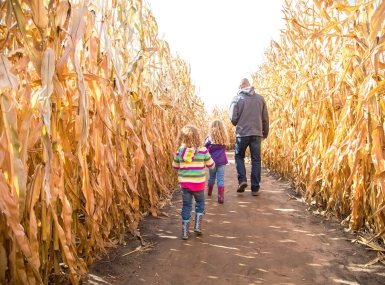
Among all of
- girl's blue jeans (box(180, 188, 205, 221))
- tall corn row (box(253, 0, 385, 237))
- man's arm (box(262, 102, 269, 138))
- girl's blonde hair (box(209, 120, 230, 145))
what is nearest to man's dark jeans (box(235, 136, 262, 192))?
man's arm (box(262, 102, 269, 138))

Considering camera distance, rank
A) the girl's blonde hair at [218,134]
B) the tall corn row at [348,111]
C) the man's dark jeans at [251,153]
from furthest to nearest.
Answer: the man's dark jeans at [251,153] → the girl's blonde hair at [218,134] → the tall corn row at [348,111]

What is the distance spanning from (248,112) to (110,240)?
2730 mm

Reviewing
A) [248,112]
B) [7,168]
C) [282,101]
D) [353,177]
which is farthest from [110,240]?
[282,101]

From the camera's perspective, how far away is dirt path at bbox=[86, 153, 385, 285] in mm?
2032

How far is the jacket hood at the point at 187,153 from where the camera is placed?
293cm

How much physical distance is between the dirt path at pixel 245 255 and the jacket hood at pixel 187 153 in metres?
0.64

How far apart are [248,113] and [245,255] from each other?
2.50 m

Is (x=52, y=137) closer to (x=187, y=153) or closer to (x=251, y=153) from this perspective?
(x=187, y=153)

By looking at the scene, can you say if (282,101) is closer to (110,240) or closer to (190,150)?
(190,150)

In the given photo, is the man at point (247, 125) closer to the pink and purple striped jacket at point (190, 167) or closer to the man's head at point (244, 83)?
the man's head at point (244, 83)

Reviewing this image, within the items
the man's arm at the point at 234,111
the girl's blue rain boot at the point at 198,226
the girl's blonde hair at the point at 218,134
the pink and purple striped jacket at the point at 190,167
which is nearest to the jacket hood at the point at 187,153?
the pink and purple striped jacket at the point at 190,167

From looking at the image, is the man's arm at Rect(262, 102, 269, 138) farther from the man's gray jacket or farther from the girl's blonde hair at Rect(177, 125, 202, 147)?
the girl's blonde hair at Rect(177, 125, 202, 147)

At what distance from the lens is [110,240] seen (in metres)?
2.44

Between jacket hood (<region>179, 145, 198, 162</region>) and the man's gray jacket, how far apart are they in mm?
1731
